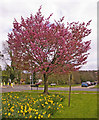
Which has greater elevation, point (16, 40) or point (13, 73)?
point (16, 40)

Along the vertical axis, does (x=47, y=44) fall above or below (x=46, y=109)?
above

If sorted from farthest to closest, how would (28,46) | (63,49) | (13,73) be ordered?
(13,73)
(28,46)
(63,49)

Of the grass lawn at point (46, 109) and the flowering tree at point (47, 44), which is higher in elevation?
the flowering tree at point (47, 44)

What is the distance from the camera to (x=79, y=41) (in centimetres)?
1242

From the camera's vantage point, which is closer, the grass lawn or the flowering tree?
the grass lawn

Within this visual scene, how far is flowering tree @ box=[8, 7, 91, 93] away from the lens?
1141 centimetres

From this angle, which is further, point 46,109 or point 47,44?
point 47,44

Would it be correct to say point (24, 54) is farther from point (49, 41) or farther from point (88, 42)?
point (88, 42)

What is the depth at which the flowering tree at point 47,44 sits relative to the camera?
11414 millimetres

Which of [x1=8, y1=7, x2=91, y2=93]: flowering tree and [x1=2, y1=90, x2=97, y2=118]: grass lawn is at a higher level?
[x1=8, y1=7, x2=91, y2=93]: flowering tree

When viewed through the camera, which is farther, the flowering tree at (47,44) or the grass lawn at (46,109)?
the flowering tree at (47,44)

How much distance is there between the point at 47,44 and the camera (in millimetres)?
11797

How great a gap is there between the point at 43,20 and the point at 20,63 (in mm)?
4575

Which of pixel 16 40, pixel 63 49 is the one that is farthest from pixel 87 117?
pixel 16 40
